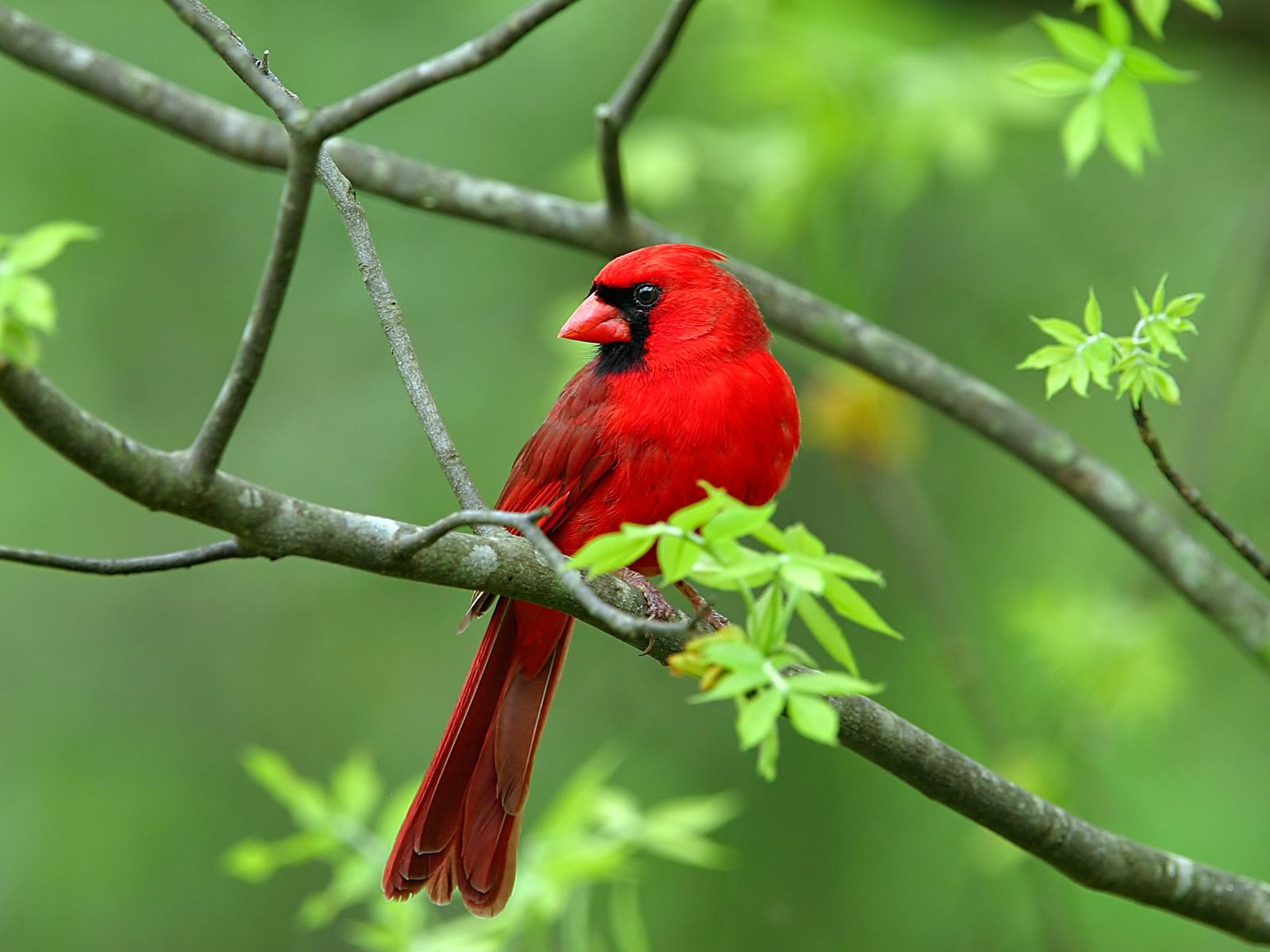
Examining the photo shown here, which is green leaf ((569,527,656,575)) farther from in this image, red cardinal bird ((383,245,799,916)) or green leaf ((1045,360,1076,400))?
red cardinal bird ((383,245,799,916))

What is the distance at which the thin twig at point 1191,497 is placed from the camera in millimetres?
2107

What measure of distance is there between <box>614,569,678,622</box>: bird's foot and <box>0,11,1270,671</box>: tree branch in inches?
35.7

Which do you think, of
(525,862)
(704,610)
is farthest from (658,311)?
(704,610)

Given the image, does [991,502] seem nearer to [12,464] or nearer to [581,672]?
[581,672]

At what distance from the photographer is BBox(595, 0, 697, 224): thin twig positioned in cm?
267

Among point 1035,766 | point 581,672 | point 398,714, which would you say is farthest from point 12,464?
point 1035,766

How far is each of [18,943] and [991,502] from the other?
4.34 meters

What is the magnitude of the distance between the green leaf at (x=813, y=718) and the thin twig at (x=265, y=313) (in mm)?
662

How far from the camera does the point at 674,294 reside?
3.04 m

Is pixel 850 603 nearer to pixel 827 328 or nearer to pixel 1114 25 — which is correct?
pixel 1114 25

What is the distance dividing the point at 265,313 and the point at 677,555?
51cm

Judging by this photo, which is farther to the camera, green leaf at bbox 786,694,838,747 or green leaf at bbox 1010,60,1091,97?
green leaf at bbox 1010,60,1091,97

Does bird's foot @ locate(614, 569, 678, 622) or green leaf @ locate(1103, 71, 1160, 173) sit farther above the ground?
green leaf @ locate(1103, 71, 1160, 173)

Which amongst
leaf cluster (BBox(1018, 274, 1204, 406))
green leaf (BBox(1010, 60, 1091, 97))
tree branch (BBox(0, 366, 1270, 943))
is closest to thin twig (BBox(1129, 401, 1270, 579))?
leaf cluster (BBox(1018, 274, 1204, 406))
